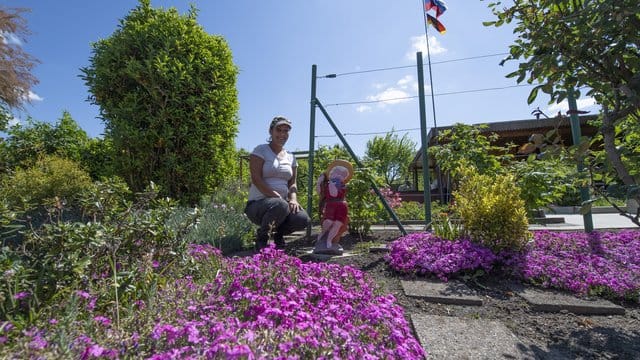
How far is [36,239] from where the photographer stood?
4.58 feet

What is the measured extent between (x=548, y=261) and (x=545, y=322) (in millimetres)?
991

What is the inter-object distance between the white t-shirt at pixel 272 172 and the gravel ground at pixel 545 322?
1380mm

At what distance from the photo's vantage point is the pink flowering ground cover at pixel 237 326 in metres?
0.94

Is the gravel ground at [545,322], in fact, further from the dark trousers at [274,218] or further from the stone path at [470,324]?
the dark trousers at [274,218]

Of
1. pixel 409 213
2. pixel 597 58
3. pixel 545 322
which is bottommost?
pixel 545 322

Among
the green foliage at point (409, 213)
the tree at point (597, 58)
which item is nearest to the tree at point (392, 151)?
the green foliage at point (409, 213)

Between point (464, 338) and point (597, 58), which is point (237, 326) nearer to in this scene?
point (464, 338)

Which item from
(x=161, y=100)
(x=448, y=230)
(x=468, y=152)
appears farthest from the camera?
(x=468, y=152)

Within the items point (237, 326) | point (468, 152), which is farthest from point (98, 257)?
point (468, 152)

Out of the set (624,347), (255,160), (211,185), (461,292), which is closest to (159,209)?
(255,160)

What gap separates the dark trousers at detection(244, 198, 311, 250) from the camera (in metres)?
3.16

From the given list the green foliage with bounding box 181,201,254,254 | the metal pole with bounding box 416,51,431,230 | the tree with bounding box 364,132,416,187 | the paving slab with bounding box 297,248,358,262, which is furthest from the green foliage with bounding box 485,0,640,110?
the tree with bounding box 364,132,416,187

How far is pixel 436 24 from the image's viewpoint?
258 inches

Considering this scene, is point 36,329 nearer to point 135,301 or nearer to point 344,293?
point 135,301
